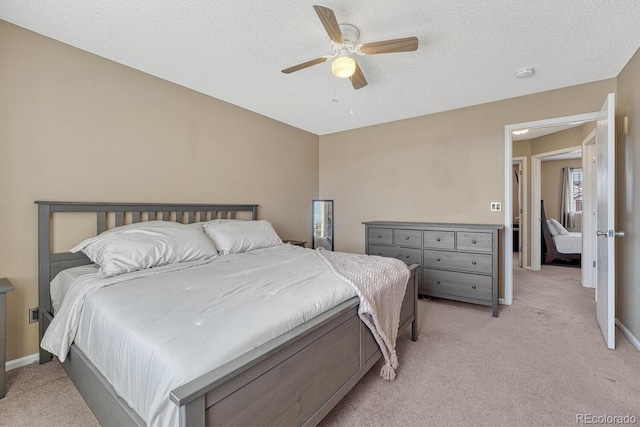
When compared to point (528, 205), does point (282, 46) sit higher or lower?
higher

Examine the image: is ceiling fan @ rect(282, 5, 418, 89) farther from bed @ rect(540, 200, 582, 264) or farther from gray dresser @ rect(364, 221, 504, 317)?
bed @ rect(540, 200, 582, 264)

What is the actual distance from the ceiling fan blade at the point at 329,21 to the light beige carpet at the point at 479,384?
221 centimetres

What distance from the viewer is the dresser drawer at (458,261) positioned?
3061 millimetres

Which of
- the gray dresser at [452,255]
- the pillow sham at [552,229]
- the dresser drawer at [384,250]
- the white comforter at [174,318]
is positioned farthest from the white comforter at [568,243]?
the white comforter at [174,318]

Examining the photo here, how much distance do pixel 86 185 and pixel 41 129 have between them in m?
0.48

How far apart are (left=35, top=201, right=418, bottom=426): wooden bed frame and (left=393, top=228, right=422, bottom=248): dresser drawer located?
183 cm

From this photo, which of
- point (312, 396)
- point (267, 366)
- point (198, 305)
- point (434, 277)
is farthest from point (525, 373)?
point (198, 305)

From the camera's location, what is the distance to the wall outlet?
6.91 ft

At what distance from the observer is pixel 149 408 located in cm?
95

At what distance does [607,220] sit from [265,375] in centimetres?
281

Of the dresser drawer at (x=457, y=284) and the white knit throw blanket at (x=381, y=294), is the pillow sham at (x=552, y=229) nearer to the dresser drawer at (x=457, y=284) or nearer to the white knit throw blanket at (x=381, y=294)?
the dresser drawer at (x=457, y=284)

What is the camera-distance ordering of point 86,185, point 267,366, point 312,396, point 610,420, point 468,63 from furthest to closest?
point 468,63, point 86,185, point 610,420, point 312,396, point 267,366

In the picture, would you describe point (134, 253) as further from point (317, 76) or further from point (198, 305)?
point (317, 76)

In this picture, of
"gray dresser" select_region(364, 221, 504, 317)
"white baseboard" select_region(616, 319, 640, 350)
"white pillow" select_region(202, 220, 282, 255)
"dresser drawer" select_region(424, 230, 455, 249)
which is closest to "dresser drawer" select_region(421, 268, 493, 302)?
"gray dresser" select_region(364, 221, 504, 317)
